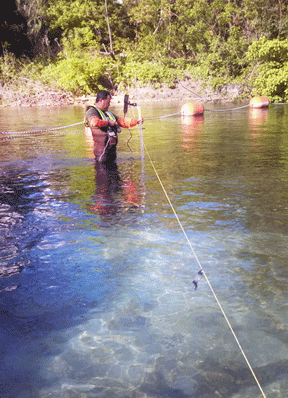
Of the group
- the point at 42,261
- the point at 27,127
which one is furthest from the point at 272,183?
the point at 27,127

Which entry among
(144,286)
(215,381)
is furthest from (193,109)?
(215,381)

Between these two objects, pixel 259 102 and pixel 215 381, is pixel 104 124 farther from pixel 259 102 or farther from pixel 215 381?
pixel 259 102

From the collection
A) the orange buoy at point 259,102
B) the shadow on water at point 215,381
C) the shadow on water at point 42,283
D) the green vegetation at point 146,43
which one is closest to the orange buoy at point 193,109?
the orange buoy at point 259,102

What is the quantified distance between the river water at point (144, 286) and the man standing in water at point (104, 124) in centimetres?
102

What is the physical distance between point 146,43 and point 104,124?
1380 inches

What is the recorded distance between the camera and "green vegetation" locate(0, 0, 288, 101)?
3088 centimetres

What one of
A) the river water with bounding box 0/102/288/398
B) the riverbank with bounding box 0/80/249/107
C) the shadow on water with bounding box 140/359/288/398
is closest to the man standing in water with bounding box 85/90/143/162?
the river water with bounding box 0/102/288/398

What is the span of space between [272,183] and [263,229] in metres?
2.50

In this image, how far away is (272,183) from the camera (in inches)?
299

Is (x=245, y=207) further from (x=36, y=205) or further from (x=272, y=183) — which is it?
(x=36, y=205)

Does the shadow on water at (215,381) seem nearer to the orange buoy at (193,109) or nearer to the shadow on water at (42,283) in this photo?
the shadow on water at (42,283)

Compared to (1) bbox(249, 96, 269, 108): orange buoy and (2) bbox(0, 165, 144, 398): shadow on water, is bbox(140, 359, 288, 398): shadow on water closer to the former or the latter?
(2) bbox(0, 165, 144, 398): shadow on water

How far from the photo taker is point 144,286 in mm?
4043

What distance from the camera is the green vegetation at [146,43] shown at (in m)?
30.9
